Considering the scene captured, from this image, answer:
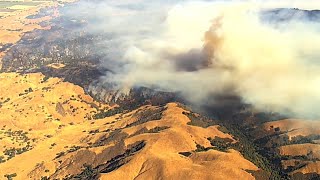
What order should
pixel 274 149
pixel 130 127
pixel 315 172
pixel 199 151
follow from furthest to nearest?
pixel 130 127 < pixel 274 149 < pixel 199 151 < pixel 315 172

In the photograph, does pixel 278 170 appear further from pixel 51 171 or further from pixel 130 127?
pixel 51 171

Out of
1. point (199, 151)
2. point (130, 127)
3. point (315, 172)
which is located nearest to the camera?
point (315, 172)

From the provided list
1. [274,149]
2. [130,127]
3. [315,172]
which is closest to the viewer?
[315,172]

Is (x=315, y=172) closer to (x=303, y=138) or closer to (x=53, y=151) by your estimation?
(x=303, y=138)

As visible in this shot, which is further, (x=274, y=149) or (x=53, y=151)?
(x=53, y=151)

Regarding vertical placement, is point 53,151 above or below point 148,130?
below

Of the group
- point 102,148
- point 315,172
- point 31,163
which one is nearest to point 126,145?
point 102,148

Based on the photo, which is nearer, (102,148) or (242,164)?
(242,164)

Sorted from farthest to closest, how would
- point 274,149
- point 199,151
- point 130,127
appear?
point 130,127
point 274,149
point 199,151

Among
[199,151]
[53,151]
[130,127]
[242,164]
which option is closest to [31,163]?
[53,151]
